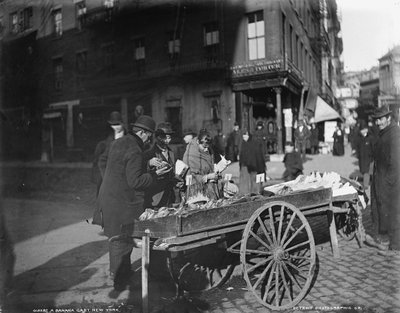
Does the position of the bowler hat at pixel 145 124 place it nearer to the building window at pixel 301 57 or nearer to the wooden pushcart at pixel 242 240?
the wooden pushcart at pixel 242 240

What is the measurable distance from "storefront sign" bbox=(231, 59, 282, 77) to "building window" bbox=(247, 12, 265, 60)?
534mm

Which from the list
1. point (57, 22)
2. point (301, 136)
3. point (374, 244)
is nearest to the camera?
point (374, 244)

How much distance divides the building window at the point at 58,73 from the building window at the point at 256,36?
953cm

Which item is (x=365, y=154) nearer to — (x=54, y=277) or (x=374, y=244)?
(x=374, y=244)

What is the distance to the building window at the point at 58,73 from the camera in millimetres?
10311

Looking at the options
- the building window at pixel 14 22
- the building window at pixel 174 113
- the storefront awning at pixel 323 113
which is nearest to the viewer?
the building window at pixel 14 22

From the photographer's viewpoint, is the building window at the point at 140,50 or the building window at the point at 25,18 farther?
the building window at the point at 140,50

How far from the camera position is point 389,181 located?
5.11 metres

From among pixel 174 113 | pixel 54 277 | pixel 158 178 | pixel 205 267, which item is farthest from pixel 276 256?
pixel 174 113

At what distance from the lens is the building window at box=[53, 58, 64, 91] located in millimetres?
10311

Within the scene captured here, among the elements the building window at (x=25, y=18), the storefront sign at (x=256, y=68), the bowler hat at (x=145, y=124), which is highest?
the storefront sign at (x=256, y=68)

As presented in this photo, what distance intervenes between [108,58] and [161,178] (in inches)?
486

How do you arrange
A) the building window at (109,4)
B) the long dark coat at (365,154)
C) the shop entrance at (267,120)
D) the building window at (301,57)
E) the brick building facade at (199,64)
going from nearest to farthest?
the long dark coat at (365,154) → the building window at (109,4) → the brick building facade at (199,64) → the shop entrance at (267,120) → the building window at (301,57)

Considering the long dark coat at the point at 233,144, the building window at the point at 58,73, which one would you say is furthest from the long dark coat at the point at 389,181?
the long dark coat at the point at 233,144
